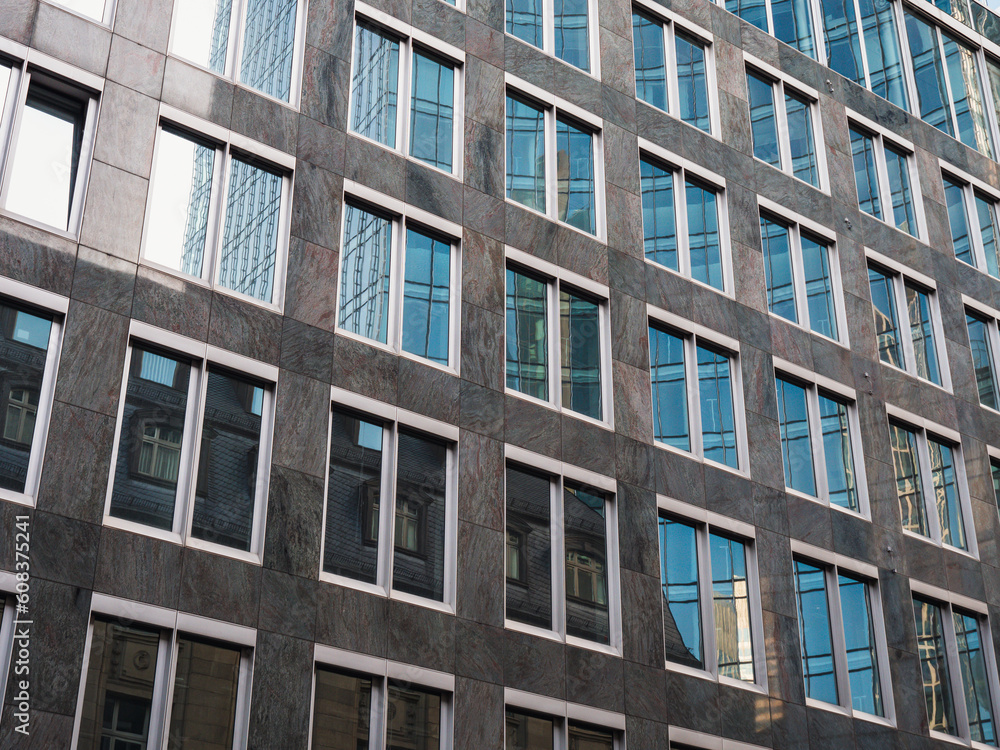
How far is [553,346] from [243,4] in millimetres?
8996

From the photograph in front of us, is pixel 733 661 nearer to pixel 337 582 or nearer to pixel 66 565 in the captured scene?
pixel 337 582

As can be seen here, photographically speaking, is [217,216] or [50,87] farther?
[217,216]

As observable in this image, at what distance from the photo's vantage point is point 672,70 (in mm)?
31594

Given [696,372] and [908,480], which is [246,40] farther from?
[908,480]

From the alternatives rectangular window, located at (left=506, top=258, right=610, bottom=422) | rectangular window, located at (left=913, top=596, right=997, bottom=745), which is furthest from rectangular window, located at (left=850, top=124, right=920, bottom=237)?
rectangular window, located at (left=506, top=258, right=610, bottom=422)

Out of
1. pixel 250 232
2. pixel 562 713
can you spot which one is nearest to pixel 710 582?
pixel 562 713

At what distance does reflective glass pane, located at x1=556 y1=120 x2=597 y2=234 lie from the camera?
27.8 metres

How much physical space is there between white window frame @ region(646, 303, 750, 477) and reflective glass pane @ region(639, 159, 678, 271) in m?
1.57

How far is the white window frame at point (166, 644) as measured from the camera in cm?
1800

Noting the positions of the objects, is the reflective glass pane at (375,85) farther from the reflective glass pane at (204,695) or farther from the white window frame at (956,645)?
the white window frame at (956,645)

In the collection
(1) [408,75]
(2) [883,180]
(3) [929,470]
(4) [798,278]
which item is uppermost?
(2) [883,180]

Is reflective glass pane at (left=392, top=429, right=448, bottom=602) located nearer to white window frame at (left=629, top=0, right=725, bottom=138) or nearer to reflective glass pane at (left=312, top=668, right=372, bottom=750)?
reflective glass pane at (left=312, top=668, right=372, bottom=750)

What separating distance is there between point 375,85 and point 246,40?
2841 millimetres

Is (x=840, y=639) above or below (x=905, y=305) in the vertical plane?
below
